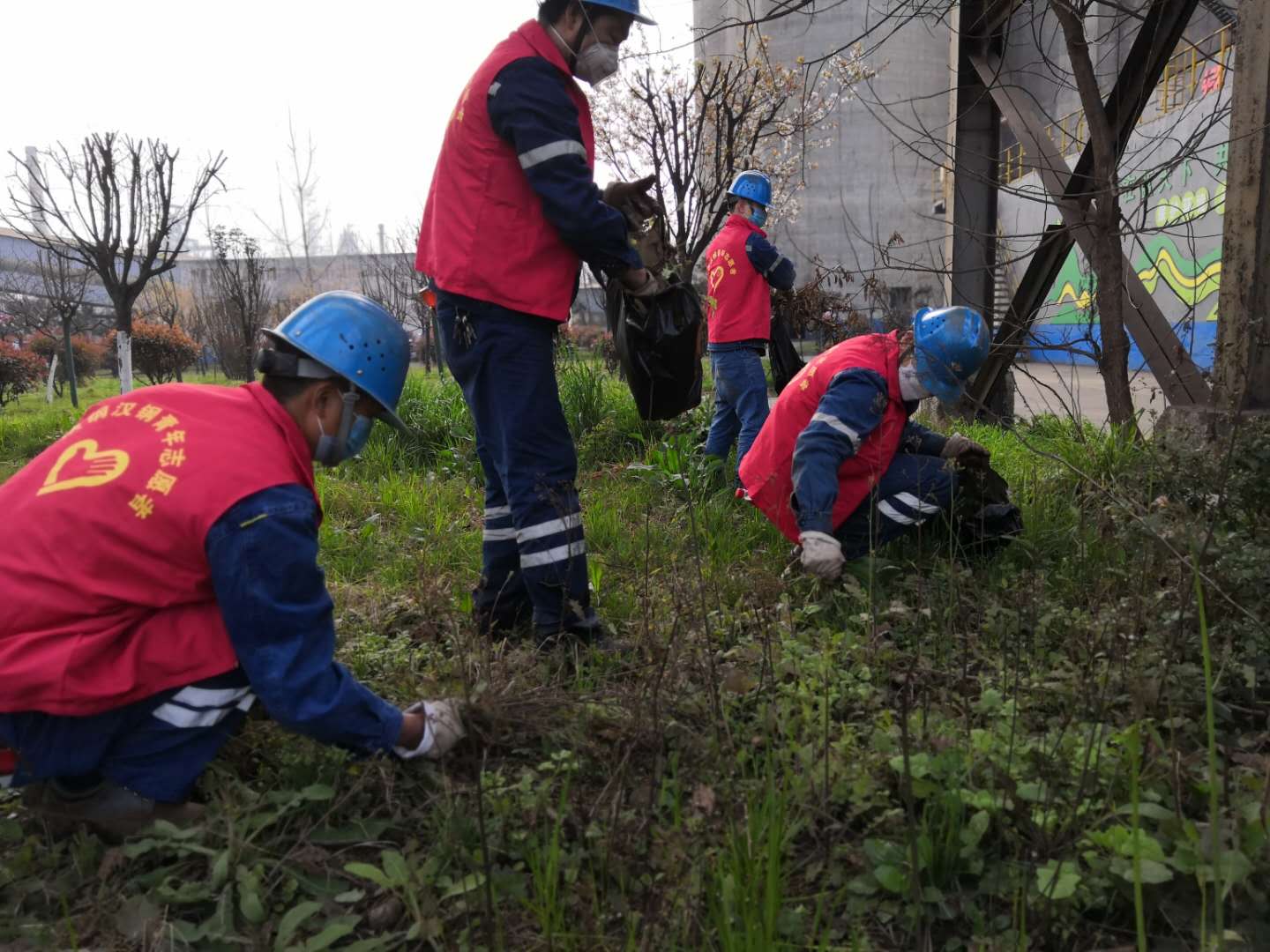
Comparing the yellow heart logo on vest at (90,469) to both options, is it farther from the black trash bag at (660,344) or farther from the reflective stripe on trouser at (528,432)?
the black trash bag at (660,344)

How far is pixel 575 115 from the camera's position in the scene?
2.68 meters

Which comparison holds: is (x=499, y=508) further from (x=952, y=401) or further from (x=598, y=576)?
(x=952, y=401)

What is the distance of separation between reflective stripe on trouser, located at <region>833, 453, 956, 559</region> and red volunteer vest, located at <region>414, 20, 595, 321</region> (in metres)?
1.52

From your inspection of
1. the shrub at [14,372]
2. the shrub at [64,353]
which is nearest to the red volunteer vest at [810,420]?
the shrub at [14,372]

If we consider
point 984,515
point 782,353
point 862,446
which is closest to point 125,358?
point 782,353

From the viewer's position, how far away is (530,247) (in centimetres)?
270

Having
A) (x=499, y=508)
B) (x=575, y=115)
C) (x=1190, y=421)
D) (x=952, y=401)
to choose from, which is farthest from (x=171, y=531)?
(x=1190, y=421)

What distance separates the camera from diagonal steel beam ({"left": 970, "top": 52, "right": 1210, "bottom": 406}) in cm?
408

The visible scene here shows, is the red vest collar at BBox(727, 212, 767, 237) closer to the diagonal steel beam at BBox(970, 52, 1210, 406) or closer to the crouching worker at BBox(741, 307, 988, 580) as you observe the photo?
the diagonal steel beam at BBox(970, 52, 1210, 406)

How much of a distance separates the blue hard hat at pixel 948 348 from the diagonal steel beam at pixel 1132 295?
1.17 meters

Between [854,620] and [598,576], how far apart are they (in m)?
0.98

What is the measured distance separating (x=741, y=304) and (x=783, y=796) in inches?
149

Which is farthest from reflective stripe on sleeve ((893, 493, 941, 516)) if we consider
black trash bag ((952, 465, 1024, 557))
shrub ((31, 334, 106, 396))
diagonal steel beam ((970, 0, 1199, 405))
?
shrub ((31, 334, 106, 396))

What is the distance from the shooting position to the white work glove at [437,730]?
6.58ft
